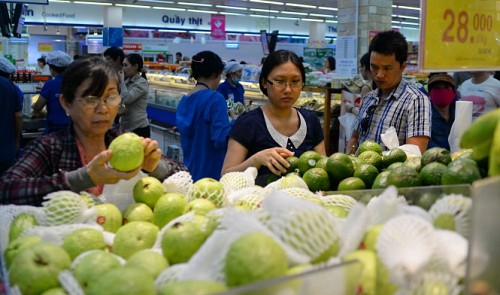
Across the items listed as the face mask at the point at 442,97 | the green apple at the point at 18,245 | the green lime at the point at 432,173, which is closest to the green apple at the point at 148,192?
the green apple at the point at 18,245

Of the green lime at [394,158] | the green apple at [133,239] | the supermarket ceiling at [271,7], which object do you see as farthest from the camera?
the supermarket ceiling at [271,7]

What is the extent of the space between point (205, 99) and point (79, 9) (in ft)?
63.4

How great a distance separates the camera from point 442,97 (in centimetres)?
461

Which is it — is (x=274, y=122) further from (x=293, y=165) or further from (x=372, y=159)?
(x=372, y=159)

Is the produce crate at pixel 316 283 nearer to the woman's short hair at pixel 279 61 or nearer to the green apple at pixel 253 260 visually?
the green apple at pixel 253 260

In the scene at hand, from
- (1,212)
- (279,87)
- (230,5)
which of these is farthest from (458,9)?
(230,5)

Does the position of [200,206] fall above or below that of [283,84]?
below

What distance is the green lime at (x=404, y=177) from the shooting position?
1.92 m

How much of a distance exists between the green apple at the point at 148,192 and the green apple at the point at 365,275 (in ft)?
2.87

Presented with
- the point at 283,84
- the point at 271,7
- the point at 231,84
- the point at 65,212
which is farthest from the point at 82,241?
the point at 271,7

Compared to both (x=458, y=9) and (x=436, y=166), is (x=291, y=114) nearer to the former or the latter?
(x=458, y=9)

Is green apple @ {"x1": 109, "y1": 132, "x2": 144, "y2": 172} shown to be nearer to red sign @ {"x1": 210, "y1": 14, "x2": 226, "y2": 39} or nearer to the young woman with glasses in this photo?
the young woman with glasses

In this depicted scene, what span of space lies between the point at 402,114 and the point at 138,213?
230cm

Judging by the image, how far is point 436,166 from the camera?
6.18 ft
